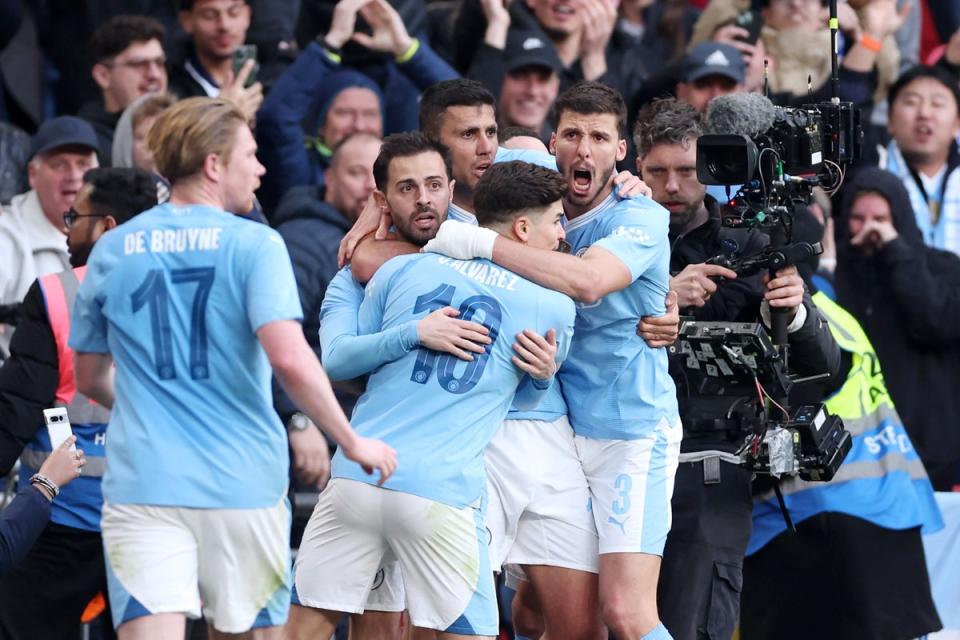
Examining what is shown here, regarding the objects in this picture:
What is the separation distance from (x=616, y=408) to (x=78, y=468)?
1939 mm

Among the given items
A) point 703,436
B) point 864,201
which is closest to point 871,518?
point 703,436

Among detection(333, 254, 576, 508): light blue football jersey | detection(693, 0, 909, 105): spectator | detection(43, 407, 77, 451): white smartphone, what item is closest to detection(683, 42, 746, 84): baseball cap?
detection(693, 0, 909, 105): spectator

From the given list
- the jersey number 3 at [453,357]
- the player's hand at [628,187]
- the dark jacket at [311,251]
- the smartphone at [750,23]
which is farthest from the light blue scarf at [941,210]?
the jersey number 3 at [453,357]

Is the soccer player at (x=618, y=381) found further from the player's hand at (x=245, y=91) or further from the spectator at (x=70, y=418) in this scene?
the player's hand at (x=245, y=91)

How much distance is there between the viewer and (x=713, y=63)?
999 cm

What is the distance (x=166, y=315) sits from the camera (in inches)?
207

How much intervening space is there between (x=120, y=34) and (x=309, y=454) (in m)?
2.87

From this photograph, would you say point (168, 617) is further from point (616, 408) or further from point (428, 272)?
point (616, 408)

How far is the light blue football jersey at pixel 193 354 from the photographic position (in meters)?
5.23

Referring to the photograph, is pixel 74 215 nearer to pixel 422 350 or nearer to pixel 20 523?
pixel 20 523

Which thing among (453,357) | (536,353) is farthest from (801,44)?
(453,357)

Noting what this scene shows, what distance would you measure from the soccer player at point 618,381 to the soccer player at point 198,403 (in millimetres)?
1394

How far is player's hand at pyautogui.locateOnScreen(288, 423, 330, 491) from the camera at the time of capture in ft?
27.0

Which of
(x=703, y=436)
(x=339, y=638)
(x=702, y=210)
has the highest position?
(x=702, y=210)
